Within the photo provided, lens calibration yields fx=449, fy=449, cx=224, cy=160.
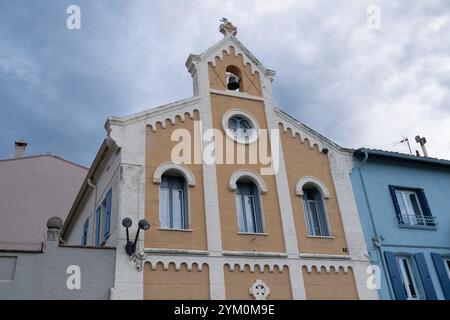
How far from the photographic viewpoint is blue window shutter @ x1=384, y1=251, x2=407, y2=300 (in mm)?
13695

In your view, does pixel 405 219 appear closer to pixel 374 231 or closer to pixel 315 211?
pixel 374 231

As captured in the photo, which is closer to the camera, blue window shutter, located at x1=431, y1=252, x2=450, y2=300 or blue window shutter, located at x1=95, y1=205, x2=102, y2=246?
blue window shutter, located at x1=95, y1=205, x2=102, y2=246

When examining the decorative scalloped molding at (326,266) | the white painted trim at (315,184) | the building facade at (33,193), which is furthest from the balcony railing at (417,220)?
the building facade at (33,193)

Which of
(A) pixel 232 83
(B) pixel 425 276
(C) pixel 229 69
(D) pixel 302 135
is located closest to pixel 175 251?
(D) pixel 302 135

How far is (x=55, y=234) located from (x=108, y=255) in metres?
1.37

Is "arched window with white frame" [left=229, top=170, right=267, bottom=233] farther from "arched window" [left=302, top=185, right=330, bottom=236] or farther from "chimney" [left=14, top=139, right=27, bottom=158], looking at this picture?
"chimney" [left=14, top=139, right=27, bottom=158]

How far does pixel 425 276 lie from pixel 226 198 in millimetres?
6960

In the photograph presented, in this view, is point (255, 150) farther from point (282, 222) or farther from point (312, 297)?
point (312, 297)

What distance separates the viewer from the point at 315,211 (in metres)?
14.9

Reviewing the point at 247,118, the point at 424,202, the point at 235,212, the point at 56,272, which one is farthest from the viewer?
the point at 424,202

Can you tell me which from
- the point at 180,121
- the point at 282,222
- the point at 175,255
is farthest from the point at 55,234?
the point at 282,222

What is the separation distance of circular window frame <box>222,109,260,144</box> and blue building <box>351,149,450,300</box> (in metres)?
3.84

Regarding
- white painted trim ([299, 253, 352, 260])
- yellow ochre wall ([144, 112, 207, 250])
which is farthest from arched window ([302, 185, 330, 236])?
yellow ochre wall ([144, 112, 207, 250])

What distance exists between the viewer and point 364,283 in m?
13.6
